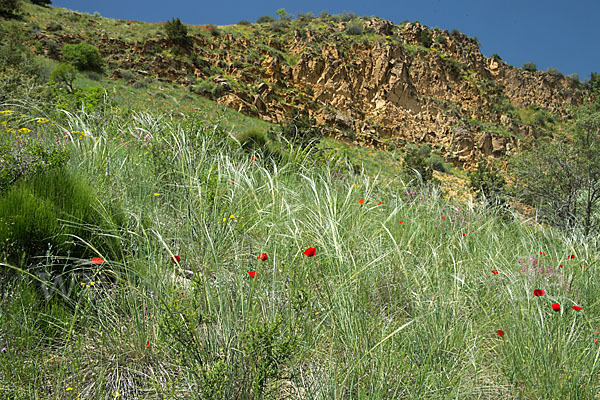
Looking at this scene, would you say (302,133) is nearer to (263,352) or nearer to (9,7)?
(263,352)

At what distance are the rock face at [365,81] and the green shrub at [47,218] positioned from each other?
23.3 meters

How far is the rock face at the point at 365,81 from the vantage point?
26594mm

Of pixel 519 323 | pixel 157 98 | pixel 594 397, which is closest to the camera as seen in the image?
pixel 594 397

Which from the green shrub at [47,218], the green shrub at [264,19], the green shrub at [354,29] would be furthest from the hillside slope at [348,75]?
the green shrub at [47,218]

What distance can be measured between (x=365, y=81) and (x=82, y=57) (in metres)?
25.0

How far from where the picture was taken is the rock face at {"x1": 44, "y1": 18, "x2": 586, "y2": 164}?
87.2ft

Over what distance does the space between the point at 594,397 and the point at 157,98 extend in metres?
21.8

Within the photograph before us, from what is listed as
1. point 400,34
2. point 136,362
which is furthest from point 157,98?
point 400,34

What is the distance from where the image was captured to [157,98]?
776 inches

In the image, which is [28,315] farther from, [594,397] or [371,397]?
[594,397]

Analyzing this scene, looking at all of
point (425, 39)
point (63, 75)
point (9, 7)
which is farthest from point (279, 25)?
point (63, 75)

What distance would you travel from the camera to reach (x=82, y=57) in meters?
20.4

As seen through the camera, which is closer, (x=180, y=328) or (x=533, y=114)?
(x=180, y=328)

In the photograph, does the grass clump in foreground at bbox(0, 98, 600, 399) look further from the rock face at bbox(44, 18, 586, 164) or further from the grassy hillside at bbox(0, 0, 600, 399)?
the rock face at bbox(44, 18, 586, 164)
